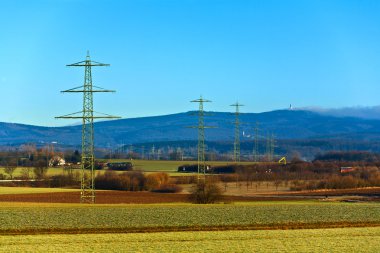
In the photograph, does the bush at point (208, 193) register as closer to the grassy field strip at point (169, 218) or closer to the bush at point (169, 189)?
the grassy field strip at point (169, 218)

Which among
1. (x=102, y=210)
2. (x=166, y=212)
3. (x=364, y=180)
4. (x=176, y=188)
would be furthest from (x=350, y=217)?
(x=364, y=180)

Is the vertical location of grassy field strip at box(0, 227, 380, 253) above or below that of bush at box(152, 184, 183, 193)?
below

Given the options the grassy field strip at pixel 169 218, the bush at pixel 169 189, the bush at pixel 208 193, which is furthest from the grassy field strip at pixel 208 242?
the bush at pixel 169 189

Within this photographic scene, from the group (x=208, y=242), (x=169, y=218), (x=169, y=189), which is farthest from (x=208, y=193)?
(x=169, y=189)

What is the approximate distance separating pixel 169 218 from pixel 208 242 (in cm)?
1388

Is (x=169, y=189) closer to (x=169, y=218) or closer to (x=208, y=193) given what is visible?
(x=208, y=193)

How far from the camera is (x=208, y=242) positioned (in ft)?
130

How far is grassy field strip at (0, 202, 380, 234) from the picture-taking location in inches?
1871

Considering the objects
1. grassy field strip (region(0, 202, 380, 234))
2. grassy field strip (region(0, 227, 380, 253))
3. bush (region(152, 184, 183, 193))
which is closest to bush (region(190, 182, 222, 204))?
grassy field strip (region(0, 202, 380, 234))

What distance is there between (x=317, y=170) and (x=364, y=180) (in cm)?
2945

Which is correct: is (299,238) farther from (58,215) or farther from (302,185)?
(302,185)

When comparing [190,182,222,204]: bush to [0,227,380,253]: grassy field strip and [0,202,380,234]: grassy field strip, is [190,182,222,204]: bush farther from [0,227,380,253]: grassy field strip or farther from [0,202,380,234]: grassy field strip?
[0,227,380,253]: grassy field strip

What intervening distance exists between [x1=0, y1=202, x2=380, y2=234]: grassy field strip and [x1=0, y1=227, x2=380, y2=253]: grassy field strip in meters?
3.49

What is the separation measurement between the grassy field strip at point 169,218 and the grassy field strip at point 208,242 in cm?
349
